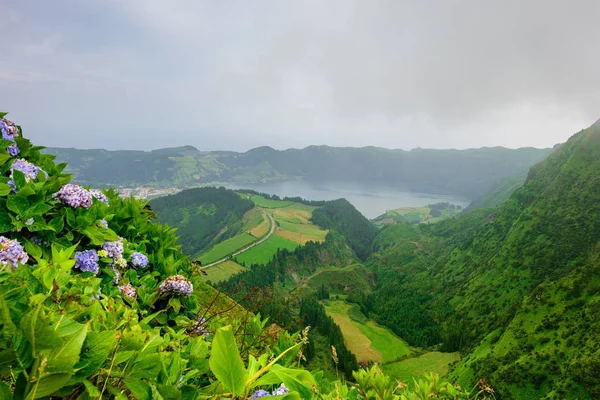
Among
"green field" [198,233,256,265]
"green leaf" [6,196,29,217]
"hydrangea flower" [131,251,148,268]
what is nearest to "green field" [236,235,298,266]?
"green field" [198,233,256,265]

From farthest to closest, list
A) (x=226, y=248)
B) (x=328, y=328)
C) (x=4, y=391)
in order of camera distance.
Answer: (x=226, y=248) < (x=328, y=328) < (x=4, y=391)

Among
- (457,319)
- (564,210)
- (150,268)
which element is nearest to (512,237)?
(564,210)

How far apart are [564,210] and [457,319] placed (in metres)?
57.3

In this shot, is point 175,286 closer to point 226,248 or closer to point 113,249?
point 113,249

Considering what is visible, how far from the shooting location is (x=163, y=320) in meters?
3.65

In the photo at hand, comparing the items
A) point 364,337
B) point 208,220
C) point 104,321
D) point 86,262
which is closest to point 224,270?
point 364,337

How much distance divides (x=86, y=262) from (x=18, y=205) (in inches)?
33.1

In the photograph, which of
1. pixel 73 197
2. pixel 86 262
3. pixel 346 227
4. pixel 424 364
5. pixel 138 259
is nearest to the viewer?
pixel 86 262

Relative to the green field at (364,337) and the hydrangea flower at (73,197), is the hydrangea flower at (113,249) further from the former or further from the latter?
the green field at (364,337)

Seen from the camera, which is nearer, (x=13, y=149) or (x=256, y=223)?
(x=13, y=149)

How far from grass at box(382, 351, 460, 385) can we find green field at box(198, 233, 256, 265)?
75.0 metres

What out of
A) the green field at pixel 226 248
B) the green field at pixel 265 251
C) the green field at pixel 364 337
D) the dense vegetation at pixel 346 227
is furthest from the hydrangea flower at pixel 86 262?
the dense vegetation at pixel 346 227

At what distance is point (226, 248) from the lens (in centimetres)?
13050

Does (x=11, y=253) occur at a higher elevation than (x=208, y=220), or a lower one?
higher
